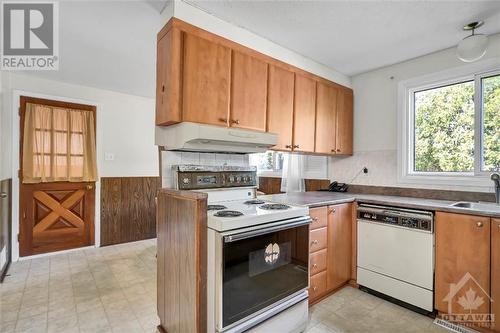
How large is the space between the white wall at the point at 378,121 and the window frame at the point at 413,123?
67mm

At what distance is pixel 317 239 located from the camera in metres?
2.18

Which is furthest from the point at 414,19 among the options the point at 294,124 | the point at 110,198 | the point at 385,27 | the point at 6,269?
the point at 6,269

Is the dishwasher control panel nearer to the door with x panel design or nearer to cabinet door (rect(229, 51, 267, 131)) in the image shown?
cabinet door (rect(229, 51, 267, 131))

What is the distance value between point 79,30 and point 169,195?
5.96 feet

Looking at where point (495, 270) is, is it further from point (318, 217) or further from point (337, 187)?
point (337, 187)

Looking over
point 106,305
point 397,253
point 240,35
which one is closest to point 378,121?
point 397,253

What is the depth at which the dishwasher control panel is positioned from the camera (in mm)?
2027

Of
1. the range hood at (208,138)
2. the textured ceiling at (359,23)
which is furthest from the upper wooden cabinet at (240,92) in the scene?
the textured ceiling at (359,23)

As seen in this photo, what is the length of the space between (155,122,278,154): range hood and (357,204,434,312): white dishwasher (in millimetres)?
1298

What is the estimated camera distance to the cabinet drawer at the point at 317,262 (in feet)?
7.00

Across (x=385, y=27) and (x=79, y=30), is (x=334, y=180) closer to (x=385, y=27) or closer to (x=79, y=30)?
(x=385, y=27)

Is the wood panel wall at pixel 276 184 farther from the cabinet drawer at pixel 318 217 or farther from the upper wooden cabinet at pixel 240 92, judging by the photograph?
the cabinet drawer at pixel 318 217

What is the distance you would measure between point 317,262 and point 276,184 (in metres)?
1.94

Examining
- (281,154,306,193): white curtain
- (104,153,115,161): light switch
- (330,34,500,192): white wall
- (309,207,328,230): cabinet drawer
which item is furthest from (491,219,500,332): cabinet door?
(104,153,115,161): light switch
